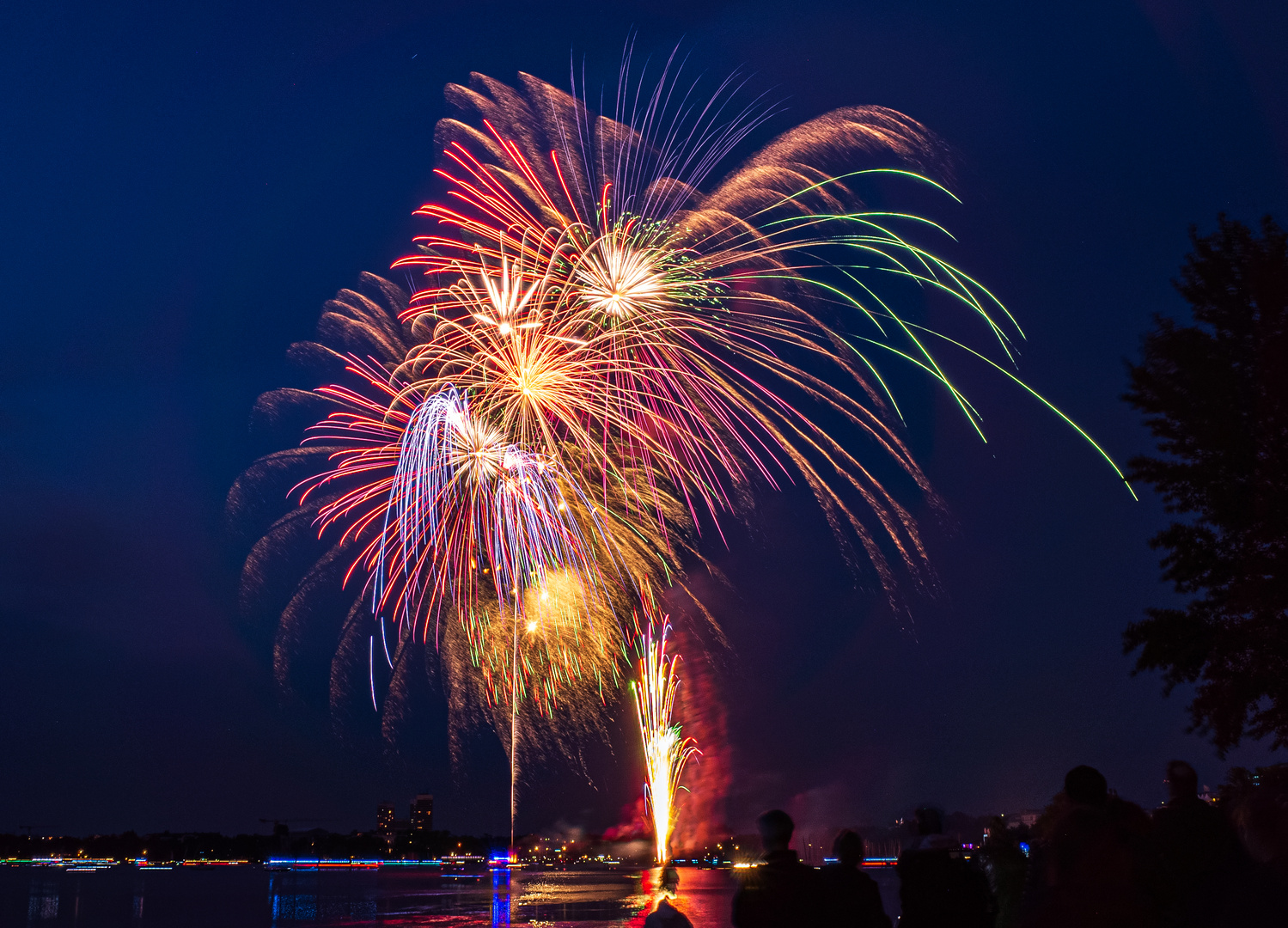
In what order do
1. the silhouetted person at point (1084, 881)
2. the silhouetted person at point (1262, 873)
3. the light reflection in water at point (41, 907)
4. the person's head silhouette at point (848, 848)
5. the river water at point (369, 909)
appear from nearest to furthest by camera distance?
1. the silhouetted person at point (1084, 881)
2. the silhouetted person at point (1262, 873)
3. the person's head silhouette at point (848, 848)
4. the river water at point (369, 909)
5. the light reflection in water at point (41, 907)

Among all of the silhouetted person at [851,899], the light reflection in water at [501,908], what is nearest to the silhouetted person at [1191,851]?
the silhouetted person at [851,899]

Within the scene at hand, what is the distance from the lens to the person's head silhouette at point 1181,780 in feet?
19.8

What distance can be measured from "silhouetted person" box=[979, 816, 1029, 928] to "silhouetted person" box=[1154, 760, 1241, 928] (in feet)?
2.51

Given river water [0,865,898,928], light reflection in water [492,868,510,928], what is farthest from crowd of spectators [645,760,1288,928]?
light reflection in water [492,868,510,928]

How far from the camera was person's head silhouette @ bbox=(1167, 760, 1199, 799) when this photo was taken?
603cm

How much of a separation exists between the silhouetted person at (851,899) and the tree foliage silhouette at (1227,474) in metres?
14.0

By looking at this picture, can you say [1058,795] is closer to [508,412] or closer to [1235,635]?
[1235,635]

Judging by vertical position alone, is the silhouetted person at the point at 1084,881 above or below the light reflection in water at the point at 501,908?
above

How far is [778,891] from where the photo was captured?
513cm

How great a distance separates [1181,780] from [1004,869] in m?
1.13

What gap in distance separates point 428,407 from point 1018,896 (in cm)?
1819

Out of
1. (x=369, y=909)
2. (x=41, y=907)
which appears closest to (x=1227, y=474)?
(x=369, y=909)

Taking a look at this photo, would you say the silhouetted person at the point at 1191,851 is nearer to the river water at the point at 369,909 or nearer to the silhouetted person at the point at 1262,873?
the silhouetted person at the point at 1262,873

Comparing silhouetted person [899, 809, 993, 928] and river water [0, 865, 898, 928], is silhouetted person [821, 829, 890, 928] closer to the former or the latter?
silhouetted person [899, 809, 993, 928]
